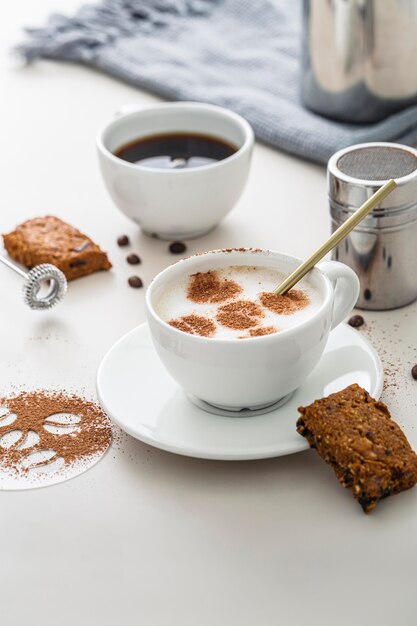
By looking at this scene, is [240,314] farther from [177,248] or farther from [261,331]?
[177,248]

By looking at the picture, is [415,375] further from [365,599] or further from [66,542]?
[66,542]

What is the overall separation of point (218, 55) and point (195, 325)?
1.28 metres

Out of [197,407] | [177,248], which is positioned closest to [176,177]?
[177,248]

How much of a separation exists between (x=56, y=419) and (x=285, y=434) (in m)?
0.33

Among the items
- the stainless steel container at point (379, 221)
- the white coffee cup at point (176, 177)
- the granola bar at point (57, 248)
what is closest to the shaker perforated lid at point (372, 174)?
the stainless steel container at point (379, 221)

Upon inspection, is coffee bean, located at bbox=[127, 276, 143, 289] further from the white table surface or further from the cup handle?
the cup handle

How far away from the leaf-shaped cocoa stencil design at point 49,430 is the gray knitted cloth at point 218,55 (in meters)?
0.84

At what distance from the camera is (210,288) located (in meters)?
1.30

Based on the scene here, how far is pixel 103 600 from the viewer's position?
1061 mm

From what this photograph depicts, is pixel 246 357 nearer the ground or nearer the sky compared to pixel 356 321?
nearer the sky

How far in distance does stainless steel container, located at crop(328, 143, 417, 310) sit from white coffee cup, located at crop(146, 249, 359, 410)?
0.66 ft

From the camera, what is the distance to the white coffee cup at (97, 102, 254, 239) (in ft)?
5.37

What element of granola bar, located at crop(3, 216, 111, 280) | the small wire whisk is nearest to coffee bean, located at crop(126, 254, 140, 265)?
granola bar, located at crop(3, 216, 111, 280)

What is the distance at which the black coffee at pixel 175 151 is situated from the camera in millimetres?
1734
